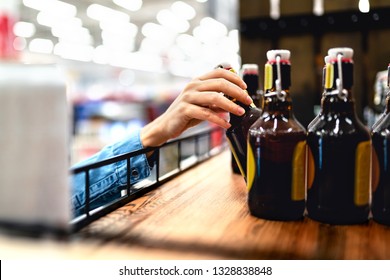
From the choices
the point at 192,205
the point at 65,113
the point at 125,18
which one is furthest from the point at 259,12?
the point at 125,18

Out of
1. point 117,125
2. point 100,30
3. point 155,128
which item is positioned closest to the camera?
point 155,128

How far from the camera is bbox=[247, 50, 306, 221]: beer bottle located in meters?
0.72

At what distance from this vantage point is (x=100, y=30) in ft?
37.2

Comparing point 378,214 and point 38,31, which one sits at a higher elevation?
point 38,31

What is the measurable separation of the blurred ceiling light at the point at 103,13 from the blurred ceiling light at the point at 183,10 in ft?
3.58

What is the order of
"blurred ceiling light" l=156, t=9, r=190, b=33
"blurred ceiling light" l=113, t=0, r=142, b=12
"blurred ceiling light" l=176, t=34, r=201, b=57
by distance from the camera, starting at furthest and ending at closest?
"blurred ceiling light" l=176, t=34, r=201, b=57 → "blurred ceiling light" l=156, t=9, r=190, b=33 → "blurred ceiling light" l=113, t=0, r=142, b=12

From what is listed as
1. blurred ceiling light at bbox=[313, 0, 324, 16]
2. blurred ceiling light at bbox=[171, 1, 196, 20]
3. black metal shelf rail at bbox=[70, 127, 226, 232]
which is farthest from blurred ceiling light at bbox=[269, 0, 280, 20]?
blurred ceiling light at bbox=[171, 1, 196, 20]

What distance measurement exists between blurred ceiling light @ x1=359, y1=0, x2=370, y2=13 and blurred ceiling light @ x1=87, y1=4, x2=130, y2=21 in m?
6.86

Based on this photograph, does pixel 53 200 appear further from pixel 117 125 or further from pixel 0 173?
pixel 117 125

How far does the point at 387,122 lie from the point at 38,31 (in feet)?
36.0

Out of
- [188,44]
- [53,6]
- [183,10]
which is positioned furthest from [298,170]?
[188,44]

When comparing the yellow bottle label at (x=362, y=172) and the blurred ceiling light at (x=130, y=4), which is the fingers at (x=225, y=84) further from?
the blurred ceiling light at (x=130, y=4)

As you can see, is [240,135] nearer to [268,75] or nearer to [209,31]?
[268,75]

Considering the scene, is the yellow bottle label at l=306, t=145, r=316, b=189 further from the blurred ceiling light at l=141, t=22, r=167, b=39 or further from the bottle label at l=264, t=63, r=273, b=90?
the blurred ceiling light at l=141, t=22, r=167, b=39
